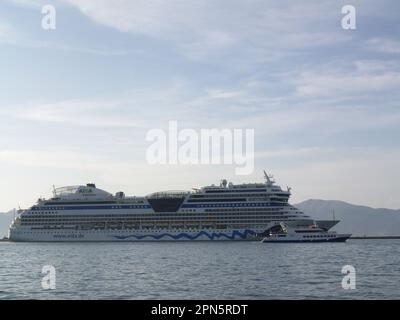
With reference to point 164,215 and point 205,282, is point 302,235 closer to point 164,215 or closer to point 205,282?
point 164,215

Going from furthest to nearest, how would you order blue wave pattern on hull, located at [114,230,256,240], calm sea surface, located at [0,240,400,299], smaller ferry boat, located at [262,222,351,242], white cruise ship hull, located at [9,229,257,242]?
white cruise ship hull, located at [9,229,257,242]
blue wave pattern on hull, located at [114,230,256,240]
smaller ferry boat, located at [262,222,351,242]
calm sea surface, located at [0,240,400,299]

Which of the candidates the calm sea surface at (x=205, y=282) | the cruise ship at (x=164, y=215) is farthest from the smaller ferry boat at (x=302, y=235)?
the calm sea surface at (x=205, y=282)

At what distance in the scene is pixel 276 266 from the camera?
58.2 meters

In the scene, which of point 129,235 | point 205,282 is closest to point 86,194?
point 129,235

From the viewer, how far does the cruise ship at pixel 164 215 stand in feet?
438

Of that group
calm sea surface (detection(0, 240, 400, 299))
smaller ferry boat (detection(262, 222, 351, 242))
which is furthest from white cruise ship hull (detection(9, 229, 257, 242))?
calm sea surface (detection(0, 240, 400, 299))

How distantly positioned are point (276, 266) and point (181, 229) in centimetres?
7862

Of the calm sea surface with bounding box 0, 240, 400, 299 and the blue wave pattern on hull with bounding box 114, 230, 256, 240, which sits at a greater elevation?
the calm sea surface with bounding box 0, 240, 400, 299

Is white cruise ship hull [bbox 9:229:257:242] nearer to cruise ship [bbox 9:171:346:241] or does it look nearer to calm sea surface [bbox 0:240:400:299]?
cruise ship [bbox 9:171:346:241]

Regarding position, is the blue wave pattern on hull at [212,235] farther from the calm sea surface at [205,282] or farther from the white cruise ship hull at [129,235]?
the calm sea surface at [205,282]

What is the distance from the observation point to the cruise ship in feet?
438

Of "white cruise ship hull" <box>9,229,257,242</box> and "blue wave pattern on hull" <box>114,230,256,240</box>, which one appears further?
"white cruise ship hull" <box>9,229,257,242</box>
